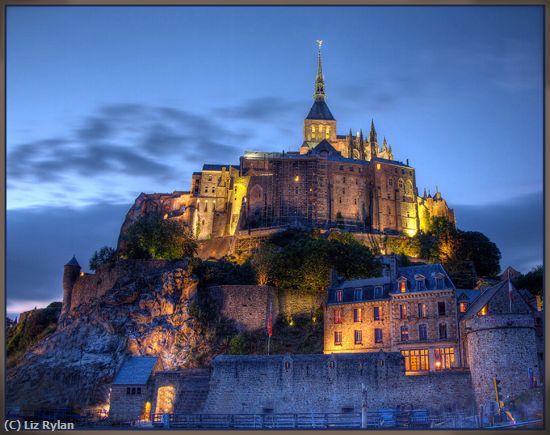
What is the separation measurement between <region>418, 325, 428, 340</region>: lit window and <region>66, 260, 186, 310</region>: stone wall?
24751mm

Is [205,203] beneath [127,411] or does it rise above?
above

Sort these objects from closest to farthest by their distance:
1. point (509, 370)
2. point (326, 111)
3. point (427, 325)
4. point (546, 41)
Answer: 1. point (546, 41)
2. point (509, 370)
3. point (427, 325)
4. point (326, 111)

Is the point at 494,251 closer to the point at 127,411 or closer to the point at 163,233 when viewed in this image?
the point at 163,233

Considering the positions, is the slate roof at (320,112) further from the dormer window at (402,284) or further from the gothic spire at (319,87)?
the dormer window at (402,284)

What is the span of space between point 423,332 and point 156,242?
32.3m

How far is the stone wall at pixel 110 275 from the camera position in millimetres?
62344

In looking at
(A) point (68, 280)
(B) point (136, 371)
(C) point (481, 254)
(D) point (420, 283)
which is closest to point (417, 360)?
(D) point (420, 283)

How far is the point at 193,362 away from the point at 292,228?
107ft

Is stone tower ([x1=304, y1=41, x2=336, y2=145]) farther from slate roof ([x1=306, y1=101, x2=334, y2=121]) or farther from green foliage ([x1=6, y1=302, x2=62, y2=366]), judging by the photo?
green foliage ([x1=6, y1=302, x2=62, y2=366])

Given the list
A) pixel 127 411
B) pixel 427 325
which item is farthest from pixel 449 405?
pixel 127 411

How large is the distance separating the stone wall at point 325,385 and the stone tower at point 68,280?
3032 cm

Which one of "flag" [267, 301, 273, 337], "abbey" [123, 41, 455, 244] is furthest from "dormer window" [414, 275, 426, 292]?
"abbey" [123, 41, 455, 244]

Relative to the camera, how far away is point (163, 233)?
68938 millimetres

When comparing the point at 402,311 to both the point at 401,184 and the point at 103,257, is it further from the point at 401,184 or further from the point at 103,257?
the point at 401,184
